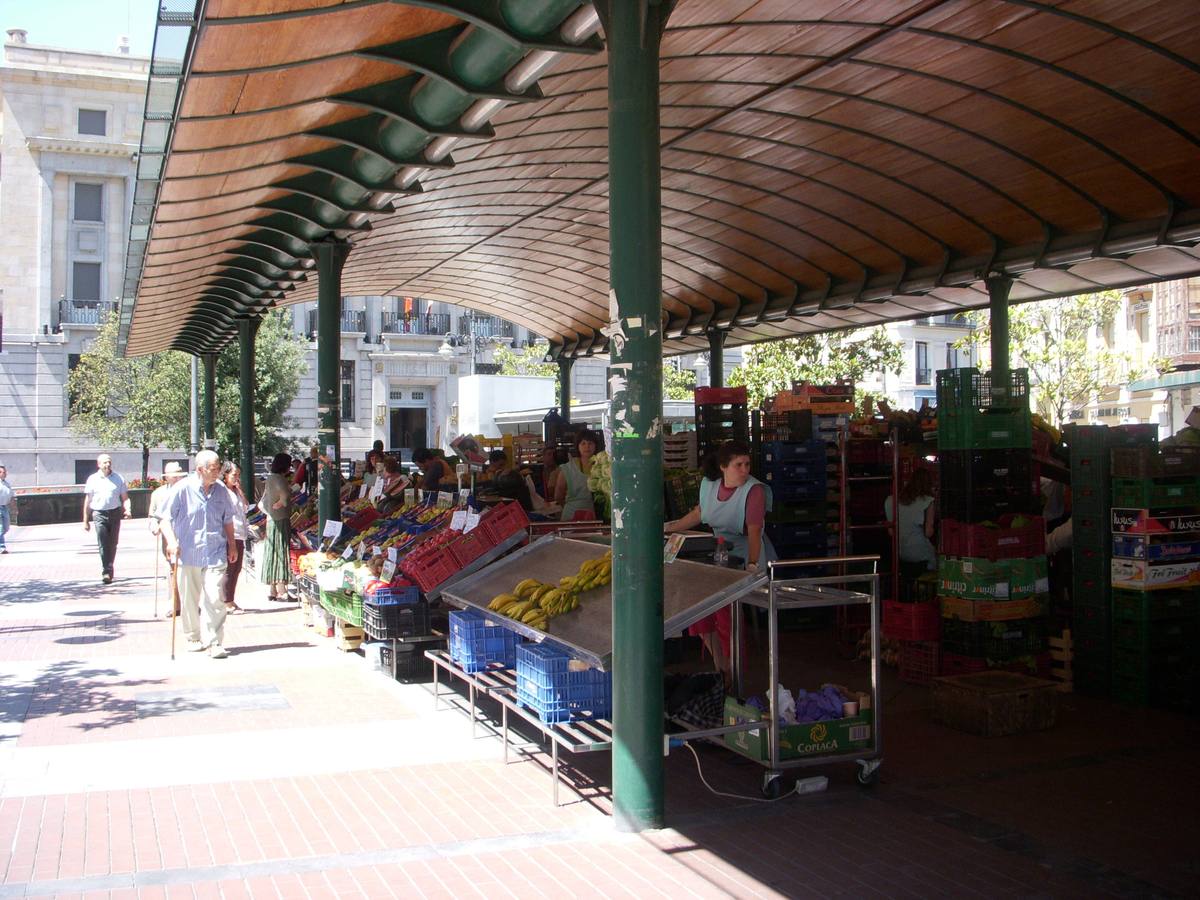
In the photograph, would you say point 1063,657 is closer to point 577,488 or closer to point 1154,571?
point 1154,571

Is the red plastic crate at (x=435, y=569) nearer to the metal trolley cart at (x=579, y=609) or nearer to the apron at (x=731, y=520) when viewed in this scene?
the metal trolley cart at (x=579, y=609)

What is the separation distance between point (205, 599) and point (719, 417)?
7.03m

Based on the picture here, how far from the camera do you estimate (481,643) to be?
7652mm

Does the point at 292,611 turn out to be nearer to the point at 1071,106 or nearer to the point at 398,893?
the point at 398,893

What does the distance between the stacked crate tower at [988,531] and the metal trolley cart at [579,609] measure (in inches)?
114

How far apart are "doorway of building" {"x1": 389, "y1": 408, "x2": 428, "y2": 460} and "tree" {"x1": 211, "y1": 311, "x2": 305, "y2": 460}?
13.1 meters

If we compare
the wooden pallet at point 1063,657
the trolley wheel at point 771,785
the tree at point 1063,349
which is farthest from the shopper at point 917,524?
the tree at point 1063,349

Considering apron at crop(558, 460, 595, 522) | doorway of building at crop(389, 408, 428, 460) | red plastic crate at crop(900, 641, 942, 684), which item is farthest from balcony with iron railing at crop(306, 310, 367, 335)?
red plastic crate at crop(900, 641, 942, 684)

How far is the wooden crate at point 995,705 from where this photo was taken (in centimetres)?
726

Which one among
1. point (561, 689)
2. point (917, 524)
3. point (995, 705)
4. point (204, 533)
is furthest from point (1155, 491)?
point (204, 533)

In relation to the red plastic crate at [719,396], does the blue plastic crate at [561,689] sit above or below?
below

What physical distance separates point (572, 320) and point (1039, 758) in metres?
15.5

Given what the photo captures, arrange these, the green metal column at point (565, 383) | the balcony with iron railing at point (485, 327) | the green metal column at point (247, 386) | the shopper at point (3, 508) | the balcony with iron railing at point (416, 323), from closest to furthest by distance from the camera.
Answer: the green metal column at point (247, 386) → the shopper at point (3, 508) → the green metal column at point (565, 383) → the balcony with iron railing at point (416, 323) → the balcony with iron railing at point (485, 327)

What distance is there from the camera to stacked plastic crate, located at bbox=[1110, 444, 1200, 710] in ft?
26.1
